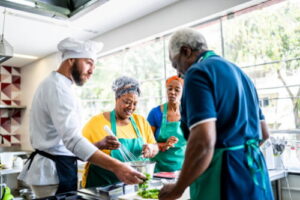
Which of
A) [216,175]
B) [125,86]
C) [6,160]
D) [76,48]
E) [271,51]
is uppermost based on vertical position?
[271,51]

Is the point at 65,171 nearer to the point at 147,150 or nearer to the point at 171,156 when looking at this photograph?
the point at 147,150

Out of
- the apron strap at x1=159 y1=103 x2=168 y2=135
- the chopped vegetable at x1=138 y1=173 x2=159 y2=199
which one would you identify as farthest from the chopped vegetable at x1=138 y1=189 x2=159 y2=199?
the apron strap at x1=159 y1=103 x2=168 y2=135

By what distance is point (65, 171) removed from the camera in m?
1.28

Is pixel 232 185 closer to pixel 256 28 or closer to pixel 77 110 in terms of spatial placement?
pixel 77 110

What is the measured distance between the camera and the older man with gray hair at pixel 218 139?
2.73 ft

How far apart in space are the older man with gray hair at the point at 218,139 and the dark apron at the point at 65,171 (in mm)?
562

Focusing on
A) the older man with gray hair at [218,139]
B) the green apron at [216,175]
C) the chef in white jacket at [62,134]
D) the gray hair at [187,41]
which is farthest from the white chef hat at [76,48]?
the green apron at [216,175]

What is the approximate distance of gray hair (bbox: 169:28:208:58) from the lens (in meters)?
1.00

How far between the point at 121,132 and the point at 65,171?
1.63 ft

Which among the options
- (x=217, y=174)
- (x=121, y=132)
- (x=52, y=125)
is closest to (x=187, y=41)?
(x=217, y=174)

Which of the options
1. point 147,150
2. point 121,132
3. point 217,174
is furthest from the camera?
point 121,132

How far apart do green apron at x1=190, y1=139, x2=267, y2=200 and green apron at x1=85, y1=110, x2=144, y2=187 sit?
0.68m

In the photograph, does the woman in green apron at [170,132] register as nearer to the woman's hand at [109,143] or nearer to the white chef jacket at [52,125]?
the woman's hand at [109,143]

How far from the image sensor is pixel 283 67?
7.55 feet
